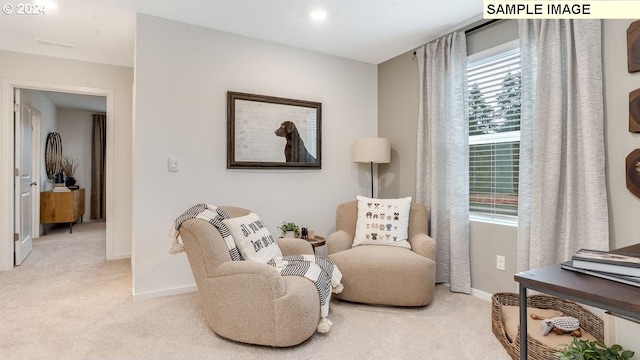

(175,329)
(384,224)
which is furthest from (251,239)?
(384,224)

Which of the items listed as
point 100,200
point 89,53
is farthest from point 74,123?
point 89,53

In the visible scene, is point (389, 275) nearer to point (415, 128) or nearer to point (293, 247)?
point (293, 247)

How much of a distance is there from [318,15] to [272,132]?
3.72 ft

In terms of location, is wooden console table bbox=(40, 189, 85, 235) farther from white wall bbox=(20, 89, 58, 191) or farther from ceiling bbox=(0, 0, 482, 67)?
ceiling bbox=(0, 0, 482, 67)

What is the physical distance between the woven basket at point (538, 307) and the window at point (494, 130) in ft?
2.26

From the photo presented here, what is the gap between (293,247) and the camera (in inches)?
103

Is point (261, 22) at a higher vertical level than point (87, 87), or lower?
higher

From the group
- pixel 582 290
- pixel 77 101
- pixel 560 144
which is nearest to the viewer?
pixel 582 290

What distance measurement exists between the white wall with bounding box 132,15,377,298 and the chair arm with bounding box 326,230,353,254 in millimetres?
577

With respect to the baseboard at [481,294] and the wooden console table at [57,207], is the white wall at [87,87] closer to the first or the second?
the wooden console table at [57,207]

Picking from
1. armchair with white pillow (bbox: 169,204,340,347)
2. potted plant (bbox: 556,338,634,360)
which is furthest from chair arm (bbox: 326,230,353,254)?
potted plant (bbox: 556,338,634,360)

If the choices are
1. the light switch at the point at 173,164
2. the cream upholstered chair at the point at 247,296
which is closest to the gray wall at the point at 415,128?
the cream upholstered chair at the point at 247,296

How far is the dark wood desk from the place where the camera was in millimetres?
925

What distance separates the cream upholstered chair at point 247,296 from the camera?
187 centimetres
